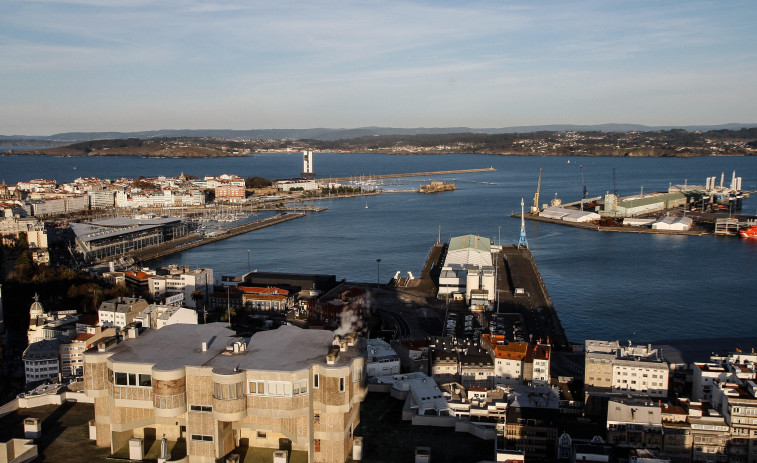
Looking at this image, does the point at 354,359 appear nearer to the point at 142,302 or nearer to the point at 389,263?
the point at 142,302

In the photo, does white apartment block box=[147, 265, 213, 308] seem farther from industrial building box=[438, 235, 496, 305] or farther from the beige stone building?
the beige stone building

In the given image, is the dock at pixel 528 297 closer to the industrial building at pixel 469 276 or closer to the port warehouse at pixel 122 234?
the industrial building at pixel 469 276

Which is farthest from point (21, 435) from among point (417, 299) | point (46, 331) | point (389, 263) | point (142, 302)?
point (389, 263)

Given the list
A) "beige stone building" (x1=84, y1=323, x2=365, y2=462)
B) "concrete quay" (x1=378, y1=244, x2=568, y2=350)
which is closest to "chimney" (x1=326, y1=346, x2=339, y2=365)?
"beige stone building" (x1=84, y1=323, x2=365, y2=462)

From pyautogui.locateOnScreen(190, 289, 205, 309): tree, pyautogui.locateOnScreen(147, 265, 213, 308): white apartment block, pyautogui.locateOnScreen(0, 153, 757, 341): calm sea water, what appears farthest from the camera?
pyautogui.locateOnScreen(147, 265, 213, 308): white apartment block

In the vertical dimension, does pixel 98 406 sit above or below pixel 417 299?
above

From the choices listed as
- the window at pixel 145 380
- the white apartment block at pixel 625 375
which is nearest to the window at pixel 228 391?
the window at pixel 145 380

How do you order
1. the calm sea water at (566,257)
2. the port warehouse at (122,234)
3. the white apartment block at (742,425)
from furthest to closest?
the port warehouse at (122,234)
the calm sea water at (566,257)
the white apartment block at (742,425)

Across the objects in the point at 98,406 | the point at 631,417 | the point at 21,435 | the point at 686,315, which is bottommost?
the point at 686,315
